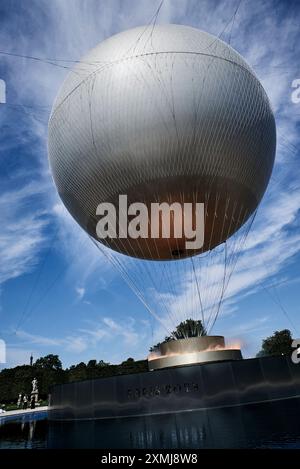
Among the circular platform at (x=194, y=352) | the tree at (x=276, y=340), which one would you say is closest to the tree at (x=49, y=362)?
the tree at (x=276, y=340)

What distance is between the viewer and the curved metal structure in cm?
1599

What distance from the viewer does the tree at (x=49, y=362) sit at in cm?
8745

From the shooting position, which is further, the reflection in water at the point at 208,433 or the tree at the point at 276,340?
the tree at the point at 276,340

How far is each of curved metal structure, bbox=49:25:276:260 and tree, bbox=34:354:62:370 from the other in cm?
7901

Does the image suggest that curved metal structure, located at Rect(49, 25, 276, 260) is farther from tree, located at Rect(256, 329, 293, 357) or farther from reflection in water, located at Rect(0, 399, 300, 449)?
tree, located at Rect(256, 329, 293, 357)

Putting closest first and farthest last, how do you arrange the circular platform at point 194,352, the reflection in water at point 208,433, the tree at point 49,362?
the reflection in water at point 208,433
the circular platform at point 194,352
the tree at point 49,362

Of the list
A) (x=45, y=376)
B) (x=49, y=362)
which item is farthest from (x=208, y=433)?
(x=49, y=362)

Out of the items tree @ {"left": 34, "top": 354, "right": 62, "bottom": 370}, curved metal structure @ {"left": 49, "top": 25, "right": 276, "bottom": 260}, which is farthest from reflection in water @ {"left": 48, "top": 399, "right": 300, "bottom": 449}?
tree @ {"left": 34, "top": 354, "right": 62, "bottom": 370}

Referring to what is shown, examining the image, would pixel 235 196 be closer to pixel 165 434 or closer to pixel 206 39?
pixel 206 39

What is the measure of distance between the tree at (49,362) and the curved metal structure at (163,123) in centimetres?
7901

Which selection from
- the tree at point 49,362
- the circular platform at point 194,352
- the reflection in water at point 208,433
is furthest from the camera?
the tree at point 49,362

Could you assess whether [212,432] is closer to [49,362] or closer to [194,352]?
[194,352]

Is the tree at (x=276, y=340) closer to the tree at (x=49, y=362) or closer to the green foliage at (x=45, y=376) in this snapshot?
the green foliage at (x=45, y=376)
